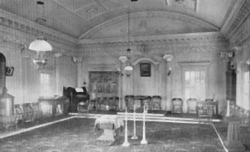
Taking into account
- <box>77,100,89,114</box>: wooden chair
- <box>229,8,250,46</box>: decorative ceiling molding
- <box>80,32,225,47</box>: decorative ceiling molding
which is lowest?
<box>77,100,89,114</box>: wooden chair

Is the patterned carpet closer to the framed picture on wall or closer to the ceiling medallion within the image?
the framed picture on wall

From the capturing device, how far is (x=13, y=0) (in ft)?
26.2

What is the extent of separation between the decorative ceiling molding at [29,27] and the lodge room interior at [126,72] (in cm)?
4

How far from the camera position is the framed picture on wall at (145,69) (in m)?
12.7

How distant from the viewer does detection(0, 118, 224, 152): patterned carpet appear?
19.1ft

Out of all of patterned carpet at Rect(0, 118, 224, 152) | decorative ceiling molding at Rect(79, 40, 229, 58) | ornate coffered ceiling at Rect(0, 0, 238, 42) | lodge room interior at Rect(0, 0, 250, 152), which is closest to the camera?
patterned carpet at Rect(0, 118, 224, 152)

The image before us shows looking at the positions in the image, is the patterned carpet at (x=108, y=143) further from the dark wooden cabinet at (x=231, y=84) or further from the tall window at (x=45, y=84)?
the dark wooden cabinet at (x=231, y=84)

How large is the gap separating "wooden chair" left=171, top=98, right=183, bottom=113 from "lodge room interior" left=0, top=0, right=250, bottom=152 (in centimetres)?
5

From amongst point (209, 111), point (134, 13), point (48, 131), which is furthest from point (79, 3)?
point (209, 111)

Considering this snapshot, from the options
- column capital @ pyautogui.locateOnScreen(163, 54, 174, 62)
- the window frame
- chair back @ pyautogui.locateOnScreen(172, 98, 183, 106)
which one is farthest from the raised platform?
column capital @ pyautogui.locateOnScreen(163, 54, 174, 62)

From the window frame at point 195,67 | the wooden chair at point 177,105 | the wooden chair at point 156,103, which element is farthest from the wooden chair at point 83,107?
the window frame at point 195,67

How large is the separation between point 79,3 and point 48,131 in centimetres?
519

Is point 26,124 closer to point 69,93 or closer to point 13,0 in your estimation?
point 69,93

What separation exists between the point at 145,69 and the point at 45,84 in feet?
17.2
